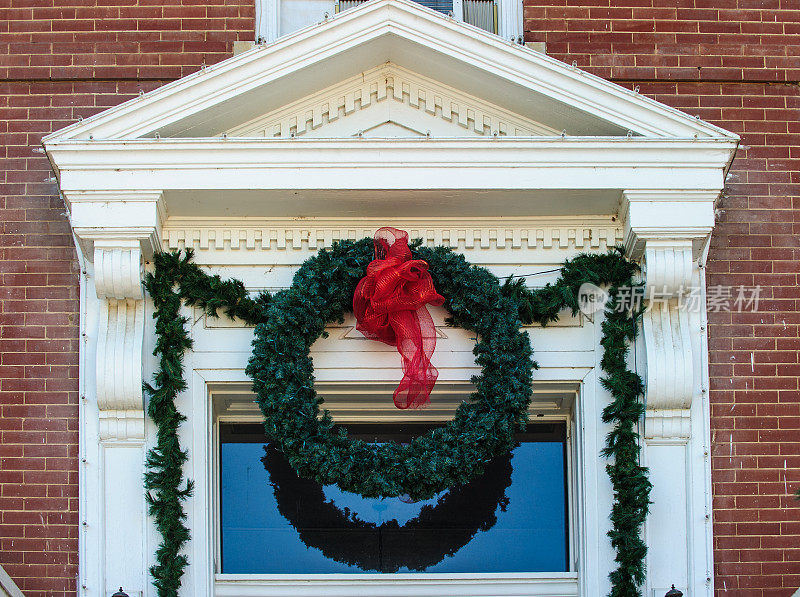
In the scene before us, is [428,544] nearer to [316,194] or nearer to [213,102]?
[316,194]

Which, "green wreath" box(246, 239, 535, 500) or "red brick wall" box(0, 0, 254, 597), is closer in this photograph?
"green wreath" box(246, 239, 535, 500)

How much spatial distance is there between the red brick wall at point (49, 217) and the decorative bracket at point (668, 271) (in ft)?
10.1

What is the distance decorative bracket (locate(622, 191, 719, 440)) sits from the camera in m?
7.58

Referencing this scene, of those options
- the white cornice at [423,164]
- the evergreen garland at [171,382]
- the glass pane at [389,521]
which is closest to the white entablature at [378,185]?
the white cornice at [423,164]

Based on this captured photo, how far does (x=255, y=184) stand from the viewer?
7.53 m

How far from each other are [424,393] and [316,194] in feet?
4.55

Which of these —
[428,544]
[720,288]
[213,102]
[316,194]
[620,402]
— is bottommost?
[428,544]

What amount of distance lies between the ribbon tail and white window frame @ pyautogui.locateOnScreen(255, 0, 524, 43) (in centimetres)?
231

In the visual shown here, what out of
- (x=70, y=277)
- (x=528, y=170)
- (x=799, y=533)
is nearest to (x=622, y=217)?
(x=528, y=170)

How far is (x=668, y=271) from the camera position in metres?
7.59

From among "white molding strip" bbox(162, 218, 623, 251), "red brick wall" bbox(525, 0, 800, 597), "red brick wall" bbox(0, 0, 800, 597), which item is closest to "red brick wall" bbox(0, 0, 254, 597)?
"red brick wall" bbox(0, 0, 800, 597)

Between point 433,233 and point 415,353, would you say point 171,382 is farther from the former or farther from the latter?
point 433,233

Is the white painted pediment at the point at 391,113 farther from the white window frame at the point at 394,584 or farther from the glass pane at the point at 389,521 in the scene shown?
the glass pane at the point at 389,521

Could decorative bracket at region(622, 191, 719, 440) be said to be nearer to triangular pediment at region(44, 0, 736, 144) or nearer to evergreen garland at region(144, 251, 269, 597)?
triangular pediment at region(44, 0, 736, 144)
